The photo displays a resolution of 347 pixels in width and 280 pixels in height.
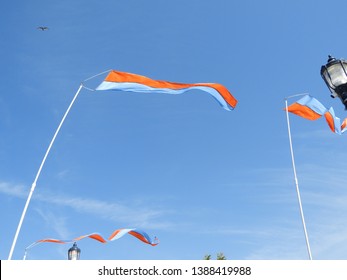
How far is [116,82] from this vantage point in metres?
14.6

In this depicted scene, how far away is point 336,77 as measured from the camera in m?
7.05

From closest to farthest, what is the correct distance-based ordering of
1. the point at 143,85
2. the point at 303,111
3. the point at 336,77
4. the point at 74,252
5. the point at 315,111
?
the point at 336,77 → the point at 143,85 → the point at 315,111 → the point at 303,111 → the point at 74,252

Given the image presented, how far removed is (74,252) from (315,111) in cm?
1653

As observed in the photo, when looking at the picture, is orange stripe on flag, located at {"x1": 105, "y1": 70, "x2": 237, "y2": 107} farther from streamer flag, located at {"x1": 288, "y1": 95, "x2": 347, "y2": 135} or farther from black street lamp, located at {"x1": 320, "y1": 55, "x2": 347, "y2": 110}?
black street lamp, located at {"x1": 320, "y1": 55, "x2": 347, "y2": 110}

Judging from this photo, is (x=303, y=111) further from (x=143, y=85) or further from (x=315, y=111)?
(x=143, y=85)

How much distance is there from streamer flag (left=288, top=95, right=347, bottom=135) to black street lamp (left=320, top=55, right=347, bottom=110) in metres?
12.1

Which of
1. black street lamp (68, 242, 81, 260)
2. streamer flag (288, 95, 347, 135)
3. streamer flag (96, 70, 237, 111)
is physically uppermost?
streamer flag (288, 95, 347, 135)

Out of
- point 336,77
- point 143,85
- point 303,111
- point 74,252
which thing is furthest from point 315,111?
point 74,252

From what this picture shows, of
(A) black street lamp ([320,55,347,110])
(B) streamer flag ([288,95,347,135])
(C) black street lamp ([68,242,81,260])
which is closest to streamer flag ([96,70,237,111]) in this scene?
(B) streamer flag ([288,95,347,135])

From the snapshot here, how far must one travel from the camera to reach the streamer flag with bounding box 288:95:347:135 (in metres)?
18.6

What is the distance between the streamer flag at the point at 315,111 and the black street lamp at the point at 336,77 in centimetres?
1211

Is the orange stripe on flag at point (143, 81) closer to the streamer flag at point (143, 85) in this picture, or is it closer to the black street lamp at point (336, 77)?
the streamer flag at point (143, 85)
